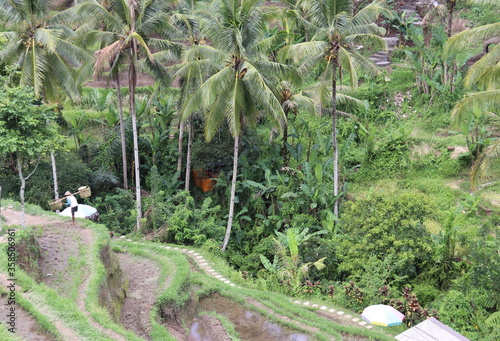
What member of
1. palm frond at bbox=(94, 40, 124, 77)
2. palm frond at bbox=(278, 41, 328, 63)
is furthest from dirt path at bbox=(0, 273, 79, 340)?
palm frond at bbox=(278, 41, 328, 63)

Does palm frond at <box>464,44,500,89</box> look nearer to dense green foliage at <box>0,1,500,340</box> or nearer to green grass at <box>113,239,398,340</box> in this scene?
dense green foliage at <box>0,1,500,340</box>

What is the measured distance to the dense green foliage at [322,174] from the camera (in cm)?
1542

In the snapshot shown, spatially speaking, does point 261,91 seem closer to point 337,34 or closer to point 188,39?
point 337,34

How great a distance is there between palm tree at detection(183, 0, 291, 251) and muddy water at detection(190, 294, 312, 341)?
552cm

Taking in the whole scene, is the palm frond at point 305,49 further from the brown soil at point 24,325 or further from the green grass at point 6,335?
the green grass at point 6,335

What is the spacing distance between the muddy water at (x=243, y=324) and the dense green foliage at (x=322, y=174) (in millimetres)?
2173

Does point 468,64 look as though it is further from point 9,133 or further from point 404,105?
point 9,133

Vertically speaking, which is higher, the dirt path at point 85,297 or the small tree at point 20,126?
the small tree at point 20,126

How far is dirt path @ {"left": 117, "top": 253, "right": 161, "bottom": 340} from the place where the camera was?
12474 millimetres

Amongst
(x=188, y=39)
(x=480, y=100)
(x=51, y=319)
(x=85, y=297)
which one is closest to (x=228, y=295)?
(x=85, y=297)

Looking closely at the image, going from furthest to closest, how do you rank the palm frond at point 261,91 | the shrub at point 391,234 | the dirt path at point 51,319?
the palm frond at point 261,91 → the shrub at point 391,234 → the dirt path at point 51,319

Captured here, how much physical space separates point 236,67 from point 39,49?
7614 millimetres

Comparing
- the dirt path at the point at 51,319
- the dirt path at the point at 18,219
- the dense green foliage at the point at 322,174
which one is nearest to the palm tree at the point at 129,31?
the dense green foliage at the point at 322,174

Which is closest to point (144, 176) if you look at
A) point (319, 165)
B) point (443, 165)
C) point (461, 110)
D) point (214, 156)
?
point (214, 156)
